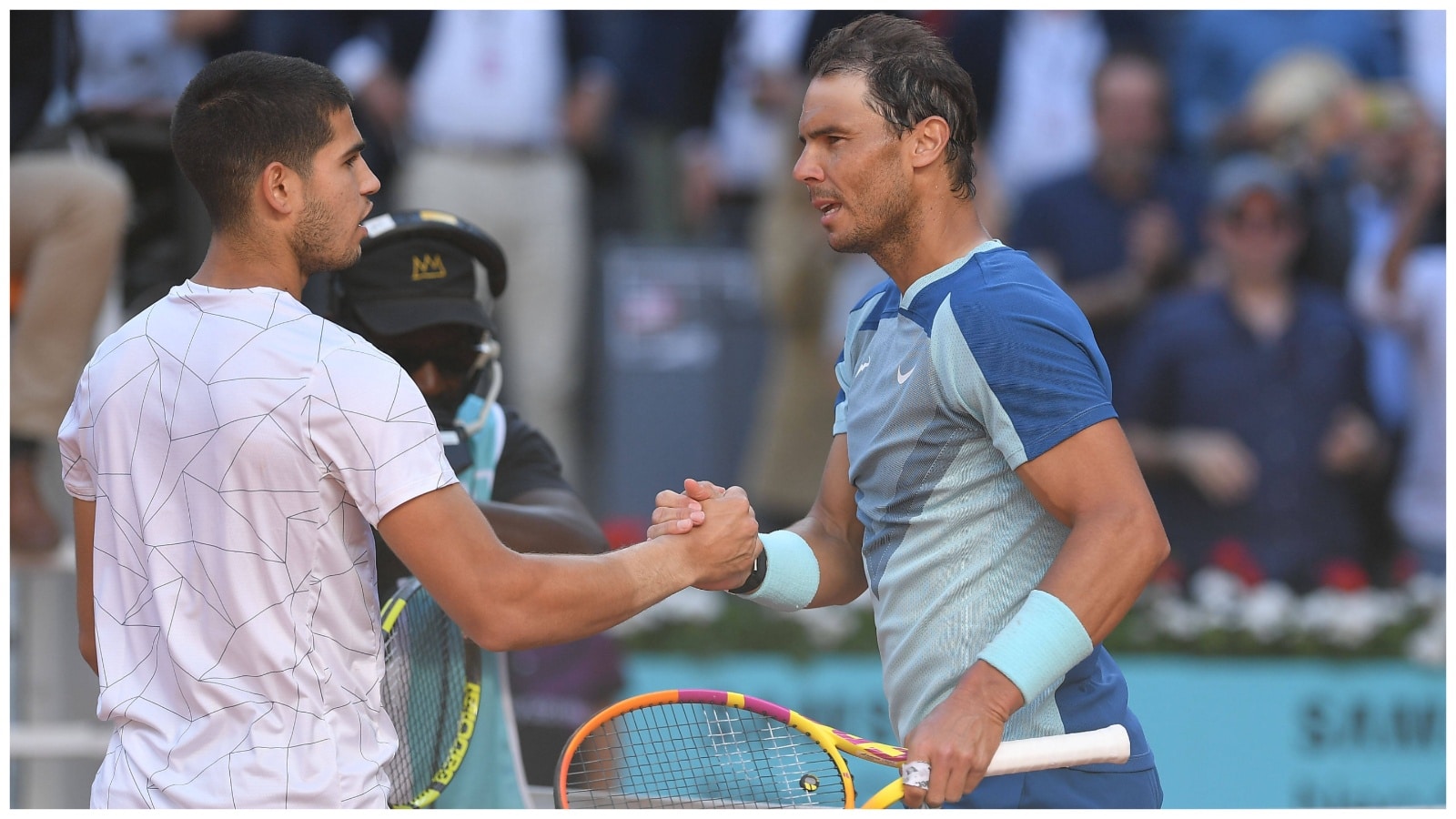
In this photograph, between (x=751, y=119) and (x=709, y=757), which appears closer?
(x=709, y=757)

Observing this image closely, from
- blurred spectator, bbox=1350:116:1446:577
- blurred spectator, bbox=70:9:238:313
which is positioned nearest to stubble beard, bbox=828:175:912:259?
blurred spectator, bbox=70:9:238:313

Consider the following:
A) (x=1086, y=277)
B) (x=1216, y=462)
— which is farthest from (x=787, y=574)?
(x=1086, y=277)

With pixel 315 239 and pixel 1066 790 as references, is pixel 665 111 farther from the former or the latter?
pixel 1066 790

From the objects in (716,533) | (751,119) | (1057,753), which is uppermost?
(751,119)

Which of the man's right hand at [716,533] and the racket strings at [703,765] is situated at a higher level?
the man's right hand at [716,533]

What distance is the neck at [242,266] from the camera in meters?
2.53

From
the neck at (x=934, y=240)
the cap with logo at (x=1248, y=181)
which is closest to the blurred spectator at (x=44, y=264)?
the neck at (x=934, y=240)

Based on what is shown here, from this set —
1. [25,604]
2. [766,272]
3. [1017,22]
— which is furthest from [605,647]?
[1017,22]

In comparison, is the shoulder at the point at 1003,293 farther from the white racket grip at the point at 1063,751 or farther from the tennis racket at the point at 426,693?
the tennis racket at the point at 426,693

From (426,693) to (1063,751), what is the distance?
131 centimetres

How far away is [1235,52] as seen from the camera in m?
7.62

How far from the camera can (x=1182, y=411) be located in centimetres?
678

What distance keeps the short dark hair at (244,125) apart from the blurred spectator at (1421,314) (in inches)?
Result: 225

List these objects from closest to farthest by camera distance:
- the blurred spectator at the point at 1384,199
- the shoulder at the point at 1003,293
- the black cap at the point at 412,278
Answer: the shoulder at the point at 1003,293, the black cap at the point at 412,278, the blurred spectator at the point at 1384,199
